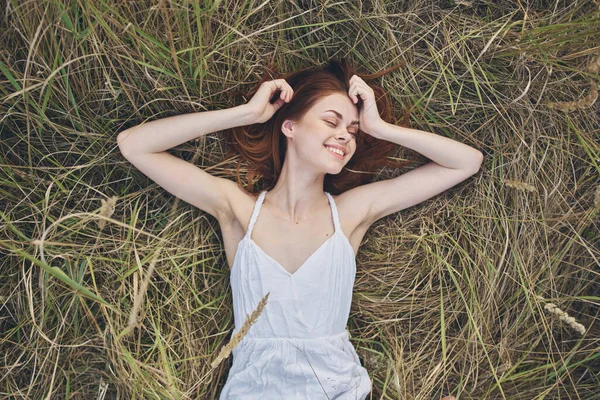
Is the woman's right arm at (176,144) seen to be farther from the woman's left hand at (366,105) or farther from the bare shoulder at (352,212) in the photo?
the bare shoulder at (352,212)

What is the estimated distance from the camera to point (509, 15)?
3168 millimetres

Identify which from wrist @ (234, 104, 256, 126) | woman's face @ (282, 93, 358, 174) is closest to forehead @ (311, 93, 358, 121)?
woman's face @ (282, 93, 358, 174)

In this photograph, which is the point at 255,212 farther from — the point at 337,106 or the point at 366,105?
the point at 366,105

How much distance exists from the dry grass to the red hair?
87mm

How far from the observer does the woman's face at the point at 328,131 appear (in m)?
2.88

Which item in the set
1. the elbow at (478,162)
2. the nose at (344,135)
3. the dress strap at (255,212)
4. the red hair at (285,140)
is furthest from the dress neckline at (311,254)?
the elbow at (478,162)

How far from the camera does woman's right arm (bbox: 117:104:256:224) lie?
292 cm

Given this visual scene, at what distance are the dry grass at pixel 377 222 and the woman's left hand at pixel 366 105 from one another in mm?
266

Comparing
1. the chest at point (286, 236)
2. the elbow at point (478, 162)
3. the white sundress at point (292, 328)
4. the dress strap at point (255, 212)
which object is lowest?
the white sundress at point (292, 328)

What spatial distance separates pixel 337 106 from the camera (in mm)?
2979

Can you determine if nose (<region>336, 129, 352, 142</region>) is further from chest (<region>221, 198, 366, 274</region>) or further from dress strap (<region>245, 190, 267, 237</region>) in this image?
dress strap (<region>245, 190, 267, 237</region>)

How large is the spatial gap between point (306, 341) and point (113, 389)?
117cm

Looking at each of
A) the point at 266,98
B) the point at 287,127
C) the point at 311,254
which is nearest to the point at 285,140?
the point at 287,127

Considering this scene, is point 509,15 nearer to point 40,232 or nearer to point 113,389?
point 40,232
